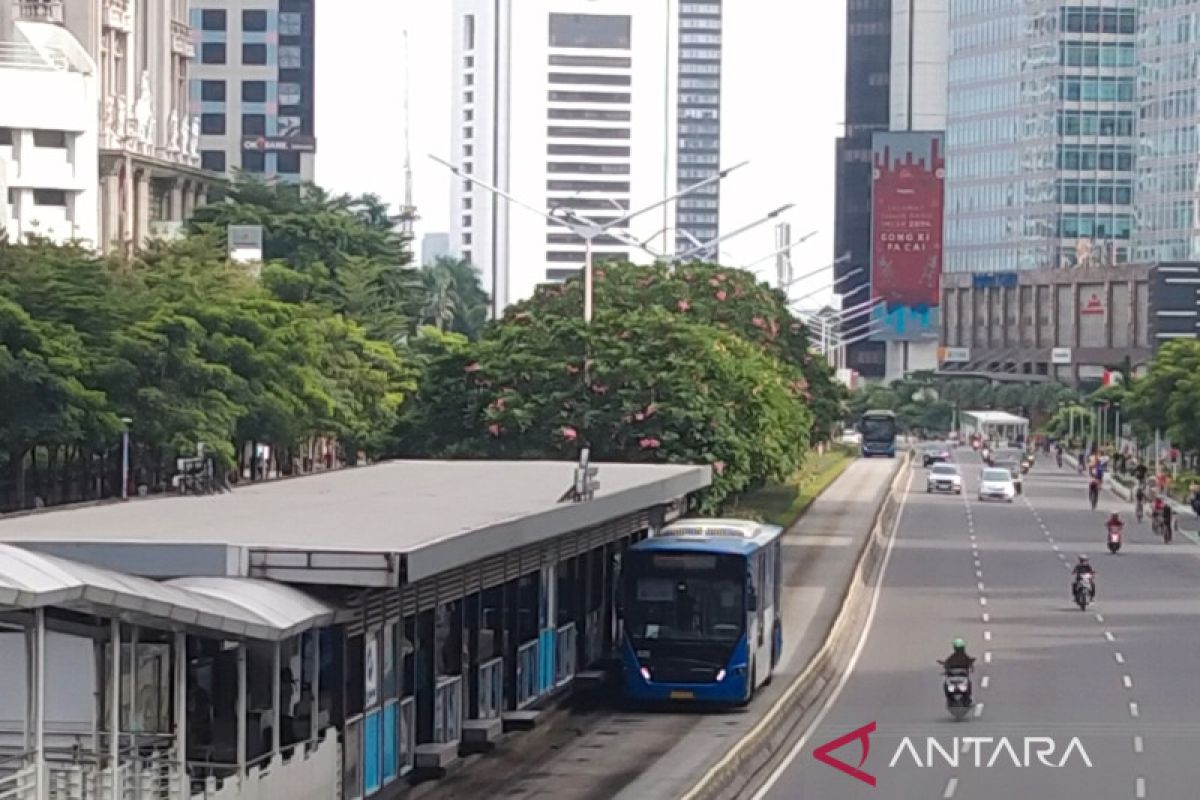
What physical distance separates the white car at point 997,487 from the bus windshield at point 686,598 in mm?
69069

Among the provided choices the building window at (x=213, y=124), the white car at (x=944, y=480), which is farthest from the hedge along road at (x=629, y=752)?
the building window at (x=213, y=124)

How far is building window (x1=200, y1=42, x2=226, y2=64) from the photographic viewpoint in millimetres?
162375

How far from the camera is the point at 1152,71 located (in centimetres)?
19325

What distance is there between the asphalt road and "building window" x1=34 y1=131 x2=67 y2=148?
31.5 meters

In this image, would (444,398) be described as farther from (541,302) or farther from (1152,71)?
(1152,71)

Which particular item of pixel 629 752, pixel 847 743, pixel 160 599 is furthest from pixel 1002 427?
pixel 160 599

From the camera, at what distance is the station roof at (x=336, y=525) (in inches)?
851

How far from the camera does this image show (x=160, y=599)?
17984mm

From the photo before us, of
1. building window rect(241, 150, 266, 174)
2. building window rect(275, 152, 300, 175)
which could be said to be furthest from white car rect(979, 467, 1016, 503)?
building window rect(275, 152, 300, 175)

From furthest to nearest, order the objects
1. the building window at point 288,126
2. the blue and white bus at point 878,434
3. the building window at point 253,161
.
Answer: the building window at point 288,126 < the building window at point 253,161 < the blue and white bus at point 878,434

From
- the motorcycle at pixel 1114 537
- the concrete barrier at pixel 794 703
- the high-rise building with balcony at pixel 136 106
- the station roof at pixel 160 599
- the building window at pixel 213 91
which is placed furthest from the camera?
the building window at pixel 213 91

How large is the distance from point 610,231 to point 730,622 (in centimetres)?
2131

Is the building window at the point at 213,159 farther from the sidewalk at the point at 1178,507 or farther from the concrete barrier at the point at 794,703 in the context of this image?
the concrete barrier at the point at 794,703

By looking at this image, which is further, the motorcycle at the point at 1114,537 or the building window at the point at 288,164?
the building window at the point at 288,164
